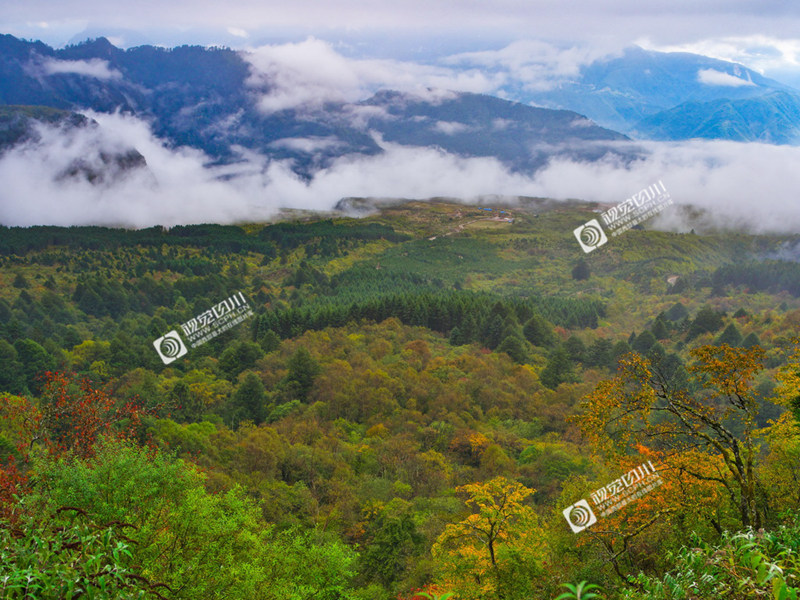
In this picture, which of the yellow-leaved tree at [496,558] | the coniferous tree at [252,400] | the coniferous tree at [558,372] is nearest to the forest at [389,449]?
the yellow-leaved tree at [496,558]

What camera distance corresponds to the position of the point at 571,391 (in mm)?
63406

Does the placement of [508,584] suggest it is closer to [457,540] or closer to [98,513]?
[457,540]

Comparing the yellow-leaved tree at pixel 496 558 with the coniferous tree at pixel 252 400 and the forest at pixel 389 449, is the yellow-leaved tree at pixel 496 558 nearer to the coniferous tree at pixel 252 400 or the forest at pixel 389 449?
the forest at pixel 389 449

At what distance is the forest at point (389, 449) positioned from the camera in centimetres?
1227

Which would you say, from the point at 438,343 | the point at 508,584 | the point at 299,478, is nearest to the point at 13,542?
the point at 508,584

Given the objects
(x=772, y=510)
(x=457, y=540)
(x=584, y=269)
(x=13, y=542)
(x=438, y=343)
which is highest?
(x=13, y=542)

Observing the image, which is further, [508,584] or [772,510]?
[508,584]

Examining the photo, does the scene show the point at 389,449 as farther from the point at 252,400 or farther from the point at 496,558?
the point at 496,558

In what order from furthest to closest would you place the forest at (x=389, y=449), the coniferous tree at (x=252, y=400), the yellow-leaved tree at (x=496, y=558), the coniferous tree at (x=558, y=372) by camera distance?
the coniferous tree at (x=558, y=372) → the coniferous tree at (x=252, y=400) → the yellow-leaved tree at (x=496, y=558) → the forest at (x=389, y=449)

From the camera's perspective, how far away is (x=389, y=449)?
45.7m

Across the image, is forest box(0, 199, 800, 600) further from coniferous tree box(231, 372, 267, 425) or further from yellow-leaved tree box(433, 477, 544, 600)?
coniferous tree box(231, 372, 267, 425)

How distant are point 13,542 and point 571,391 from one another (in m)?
63.2

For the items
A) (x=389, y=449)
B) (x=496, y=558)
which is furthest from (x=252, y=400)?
(x=496, y=558)

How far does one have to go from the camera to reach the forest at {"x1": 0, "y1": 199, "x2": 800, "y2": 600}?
40.3 ft
